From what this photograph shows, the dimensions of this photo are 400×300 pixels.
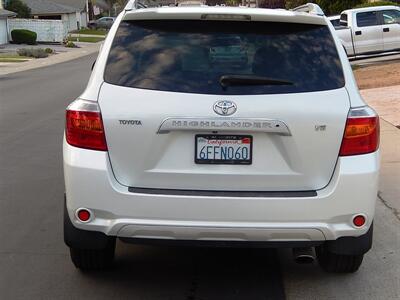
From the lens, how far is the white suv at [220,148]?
3.71 m

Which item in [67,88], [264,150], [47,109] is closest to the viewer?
[264,150]

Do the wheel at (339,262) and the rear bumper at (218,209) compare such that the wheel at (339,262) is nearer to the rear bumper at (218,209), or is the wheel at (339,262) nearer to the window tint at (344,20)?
the rear bumper at (218,209)

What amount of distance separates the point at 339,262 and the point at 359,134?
1108mm

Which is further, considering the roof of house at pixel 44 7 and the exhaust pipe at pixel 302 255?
the roof of house at pixel 44 7

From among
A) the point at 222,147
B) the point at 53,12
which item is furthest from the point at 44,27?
the point at 222,147

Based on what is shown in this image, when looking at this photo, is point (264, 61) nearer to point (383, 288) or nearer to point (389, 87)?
point (383, 288)

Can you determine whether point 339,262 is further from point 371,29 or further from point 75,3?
point 75,3

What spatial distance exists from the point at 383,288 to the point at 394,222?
159 cm

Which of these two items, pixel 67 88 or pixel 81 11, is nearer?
pixel 67 88

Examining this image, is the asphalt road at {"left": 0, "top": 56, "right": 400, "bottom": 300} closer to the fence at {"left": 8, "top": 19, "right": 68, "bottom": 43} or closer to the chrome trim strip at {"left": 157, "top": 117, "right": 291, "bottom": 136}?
the chrome trim strip at {"left": 157, "top": 117, "right": 291, "bottom": 136}

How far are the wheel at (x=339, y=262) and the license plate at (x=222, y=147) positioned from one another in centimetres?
112

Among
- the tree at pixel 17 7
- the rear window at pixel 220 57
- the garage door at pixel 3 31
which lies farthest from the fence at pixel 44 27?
the rear window at pixel 220 57

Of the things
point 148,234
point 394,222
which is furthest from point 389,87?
point 148,234

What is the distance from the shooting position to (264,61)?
3898 mm
